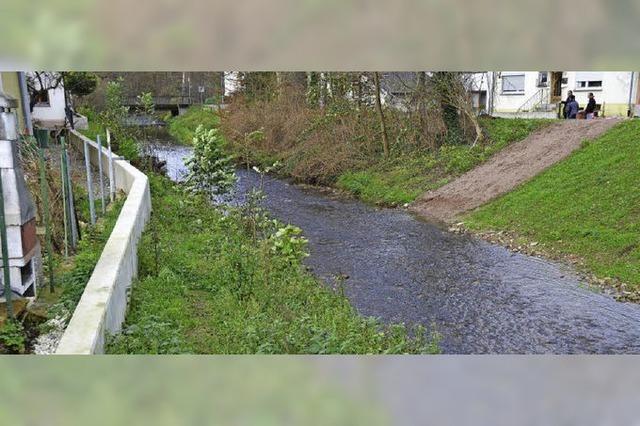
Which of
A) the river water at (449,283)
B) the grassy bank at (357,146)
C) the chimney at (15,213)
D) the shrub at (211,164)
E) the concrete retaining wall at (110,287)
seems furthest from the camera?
the grassy bank at (357,146)

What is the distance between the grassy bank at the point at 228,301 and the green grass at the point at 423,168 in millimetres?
3464

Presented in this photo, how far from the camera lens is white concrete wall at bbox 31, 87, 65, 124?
10.3m

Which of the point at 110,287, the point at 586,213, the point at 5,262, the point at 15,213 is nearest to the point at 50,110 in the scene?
the point at 15,213

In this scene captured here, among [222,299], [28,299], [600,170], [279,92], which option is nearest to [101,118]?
[279,92]

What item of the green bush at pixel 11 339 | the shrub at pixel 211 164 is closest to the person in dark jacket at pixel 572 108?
the shrub at pixel 211 164

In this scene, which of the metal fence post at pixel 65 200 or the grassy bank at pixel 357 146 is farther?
the grassy bank at pixel 357 146

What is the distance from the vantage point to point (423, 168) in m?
10.9

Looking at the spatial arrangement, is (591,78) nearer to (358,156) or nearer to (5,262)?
(5,262)

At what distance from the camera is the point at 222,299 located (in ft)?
17.4

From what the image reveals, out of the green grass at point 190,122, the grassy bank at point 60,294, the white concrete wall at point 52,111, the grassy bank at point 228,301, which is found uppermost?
the white concrete wall at point 52,111

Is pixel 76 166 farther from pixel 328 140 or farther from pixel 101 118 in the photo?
pixel 328 140

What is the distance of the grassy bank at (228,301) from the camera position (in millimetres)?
4086

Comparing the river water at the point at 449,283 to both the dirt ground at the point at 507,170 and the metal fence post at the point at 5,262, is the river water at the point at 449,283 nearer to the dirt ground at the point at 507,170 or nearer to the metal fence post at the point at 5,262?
the dirt ground at the point at 507,170

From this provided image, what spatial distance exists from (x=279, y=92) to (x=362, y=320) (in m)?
2.45
